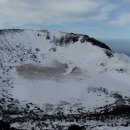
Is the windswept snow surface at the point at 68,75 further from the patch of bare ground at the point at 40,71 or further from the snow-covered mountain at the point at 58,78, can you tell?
the patch of bare ground at the point at 40,71

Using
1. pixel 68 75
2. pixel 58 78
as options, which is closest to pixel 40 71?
pixel 68 75

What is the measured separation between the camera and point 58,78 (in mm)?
66312

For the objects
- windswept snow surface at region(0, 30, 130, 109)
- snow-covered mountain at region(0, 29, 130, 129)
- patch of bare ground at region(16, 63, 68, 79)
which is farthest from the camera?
patch of bare ground at region(16, 63, 68, 79)

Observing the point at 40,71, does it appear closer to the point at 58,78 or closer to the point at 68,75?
the point at 68,75

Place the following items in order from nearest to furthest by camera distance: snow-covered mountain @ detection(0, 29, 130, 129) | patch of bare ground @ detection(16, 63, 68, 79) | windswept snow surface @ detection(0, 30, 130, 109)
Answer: snow-covered mountain @ detection(0, 29, 130, 129) → windswept snow surface @ detection(0, 30, 130, 109) → patch of bare ground @ detection(16, 63, 68, 79)

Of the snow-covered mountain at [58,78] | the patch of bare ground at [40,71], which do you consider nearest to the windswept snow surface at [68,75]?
the snow-covered mountain at [58,78]

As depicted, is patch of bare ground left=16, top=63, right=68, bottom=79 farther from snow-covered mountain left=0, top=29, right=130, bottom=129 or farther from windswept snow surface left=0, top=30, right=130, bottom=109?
windswept snow surface left=0, top=30, right=130, bottom=109

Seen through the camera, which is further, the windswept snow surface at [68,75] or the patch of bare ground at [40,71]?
the patch of bare ground at [40,71]

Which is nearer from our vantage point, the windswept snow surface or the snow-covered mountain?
the snow-covered mountain

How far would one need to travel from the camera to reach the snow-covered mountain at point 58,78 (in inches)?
1927

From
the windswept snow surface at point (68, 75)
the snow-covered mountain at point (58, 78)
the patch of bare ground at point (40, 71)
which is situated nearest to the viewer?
the snow-covered mountain at point (58, 78)

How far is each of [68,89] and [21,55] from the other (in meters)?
22.2

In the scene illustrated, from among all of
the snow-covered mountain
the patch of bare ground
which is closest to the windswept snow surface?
the snow-covered mountain

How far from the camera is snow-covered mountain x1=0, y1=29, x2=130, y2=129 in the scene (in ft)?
161
